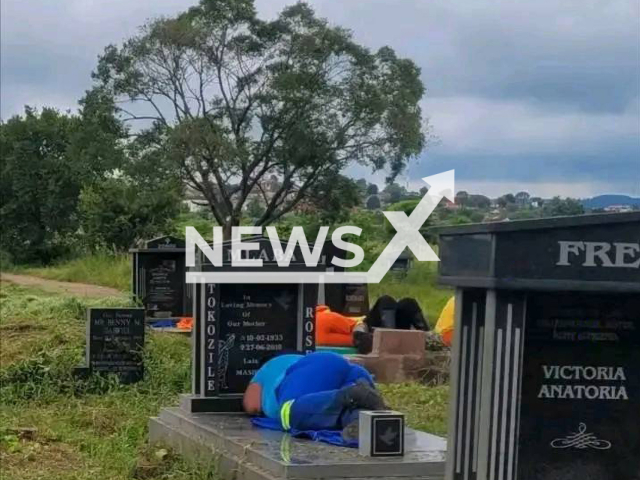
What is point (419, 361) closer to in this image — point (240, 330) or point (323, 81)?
point (240, 330)

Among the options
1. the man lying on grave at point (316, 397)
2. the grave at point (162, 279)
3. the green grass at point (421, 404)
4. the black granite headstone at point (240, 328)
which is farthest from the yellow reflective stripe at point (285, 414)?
the grave at point (162, 279)

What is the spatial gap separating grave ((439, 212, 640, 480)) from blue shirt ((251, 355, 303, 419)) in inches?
149

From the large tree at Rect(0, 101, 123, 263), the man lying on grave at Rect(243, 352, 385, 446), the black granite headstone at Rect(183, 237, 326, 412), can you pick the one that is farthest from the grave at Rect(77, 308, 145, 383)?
the large tree at Rect(0, 101, 123, 263)

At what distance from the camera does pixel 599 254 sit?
14.2ft

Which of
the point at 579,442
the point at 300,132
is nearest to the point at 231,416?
the point at 579,442

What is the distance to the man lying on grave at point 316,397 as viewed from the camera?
25.0 ft

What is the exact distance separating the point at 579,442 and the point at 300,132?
33.7 metres

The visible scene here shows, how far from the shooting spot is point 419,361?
1332 cm

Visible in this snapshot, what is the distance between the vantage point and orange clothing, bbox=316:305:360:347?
14.6m

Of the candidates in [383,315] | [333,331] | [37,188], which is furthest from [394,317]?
[37,188]

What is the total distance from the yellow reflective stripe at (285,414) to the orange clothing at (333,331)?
6480 millimetres

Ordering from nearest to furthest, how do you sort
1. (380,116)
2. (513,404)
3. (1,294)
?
1. (513,404)
2. (1,294)
3. (380,116)

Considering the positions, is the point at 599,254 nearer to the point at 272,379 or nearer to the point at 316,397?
the point at 316,397

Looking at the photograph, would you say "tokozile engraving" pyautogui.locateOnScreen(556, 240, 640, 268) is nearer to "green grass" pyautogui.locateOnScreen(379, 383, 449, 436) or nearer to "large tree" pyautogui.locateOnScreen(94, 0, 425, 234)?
"green grass" pyautogui.locateOnScreen(379, 383, 449, 436)
